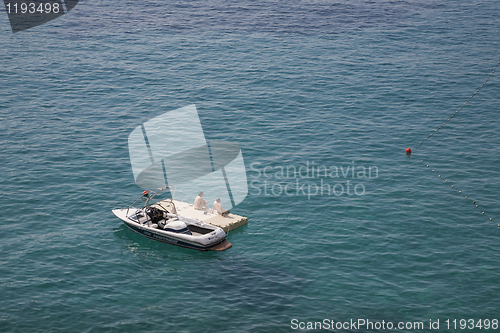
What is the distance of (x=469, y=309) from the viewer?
2683cm

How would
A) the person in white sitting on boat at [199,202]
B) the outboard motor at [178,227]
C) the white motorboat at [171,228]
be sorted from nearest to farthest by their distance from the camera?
the white motorboat at [171,228], the outboard motor at [178,227], the person in white sitting on boat at [199,202]

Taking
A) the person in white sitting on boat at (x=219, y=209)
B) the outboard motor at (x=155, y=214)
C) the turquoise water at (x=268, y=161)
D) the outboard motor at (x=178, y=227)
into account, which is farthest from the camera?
the person in white sitting on boat at (x=219, y=209)

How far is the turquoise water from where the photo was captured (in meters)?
27.8

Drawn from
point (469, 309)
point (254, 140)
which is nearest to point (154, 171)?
point (254, 140)

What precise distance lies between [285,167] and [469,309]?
1854cm

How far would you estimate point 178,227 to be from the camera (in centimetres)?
3250

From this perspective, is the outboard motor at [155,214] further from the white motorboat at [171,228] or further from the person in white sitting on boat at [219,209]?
the person in white sitting on boat at [219,209]

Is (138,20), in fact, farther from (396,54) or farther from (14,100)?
(396,54)

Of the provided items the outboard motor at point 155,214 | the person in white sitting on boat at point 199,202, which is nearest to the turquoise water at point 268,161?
the outboard motor at point 155,214

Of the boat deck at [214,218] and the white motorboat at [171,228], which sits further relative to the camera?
the boat deck at [214,218]

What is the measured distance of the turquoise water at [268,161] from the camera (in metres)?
27.8

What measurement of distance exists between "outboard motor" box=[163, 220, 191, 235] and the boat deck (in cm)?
199

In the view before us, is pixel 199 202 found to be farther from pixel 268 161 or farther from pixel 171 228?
pixel 268 161

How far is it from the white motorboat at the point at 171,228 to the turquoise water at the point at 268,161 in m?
0.74
